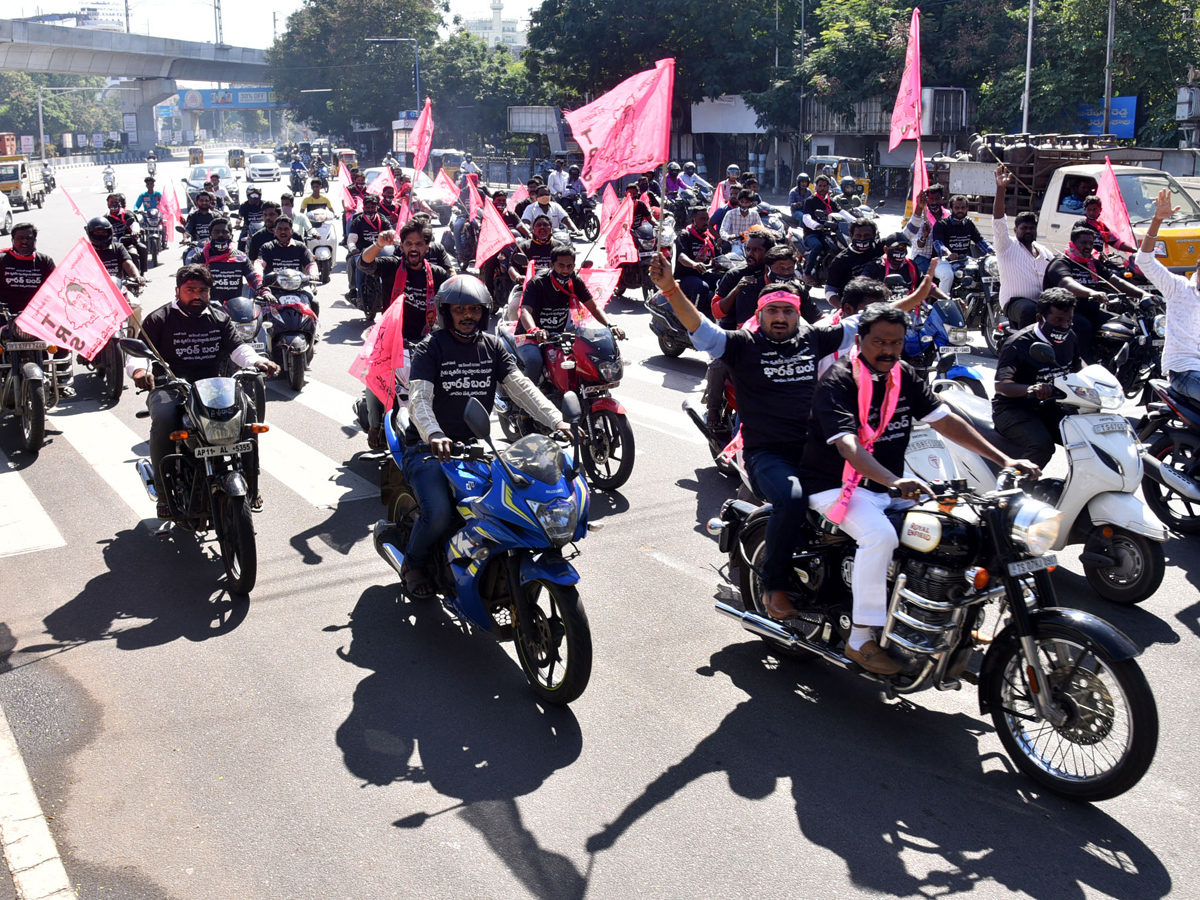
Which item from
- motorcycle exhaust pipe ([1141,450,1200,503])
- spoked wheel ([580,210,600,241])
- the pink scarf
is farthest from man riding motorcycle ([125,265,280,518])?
spoked wheel ([580,210,600,241])

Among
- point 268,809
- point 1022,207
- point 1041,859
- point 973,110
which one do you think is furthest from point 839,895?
point 973,110

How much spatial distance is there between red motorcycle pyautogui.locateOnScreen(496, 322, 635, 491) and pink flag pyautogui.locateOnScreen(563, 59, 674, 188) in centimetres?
201

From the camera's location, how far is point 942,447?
663 cm

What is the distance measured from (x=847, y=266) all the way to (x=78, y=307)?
7.42m

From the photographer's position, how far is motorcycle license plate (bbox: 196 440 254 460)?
7160mm

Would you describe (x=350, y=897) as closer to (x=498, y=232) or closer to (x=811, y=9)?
(x=498, y=232)

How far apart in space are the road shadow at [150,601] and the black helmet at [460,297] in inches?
83.5

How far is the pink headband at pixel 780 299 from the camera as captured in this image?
596 centimetres

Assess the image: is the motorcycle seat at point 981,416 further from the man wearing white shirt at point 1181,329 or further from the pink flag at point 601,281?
the pink flag at point 601,281

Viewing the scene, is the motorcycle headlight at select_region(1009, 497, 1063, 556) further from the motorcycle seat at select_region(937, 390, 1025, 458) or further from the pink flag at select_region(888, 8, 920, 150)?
the pink flag at select_region(888, 8, 920, 150)

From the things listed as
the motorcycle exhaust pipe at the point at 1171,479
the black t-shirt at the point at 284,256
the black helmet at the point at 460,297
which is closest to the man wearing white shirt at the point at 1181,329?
the motorcycle exhaust pipe at the point at 1171,479

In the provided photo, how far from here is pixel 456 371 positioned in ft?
21.7

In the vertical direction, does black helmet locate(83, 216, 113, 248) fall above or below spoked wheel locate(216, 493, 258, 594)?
above

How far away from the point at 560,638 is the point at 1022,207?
1630 cm
